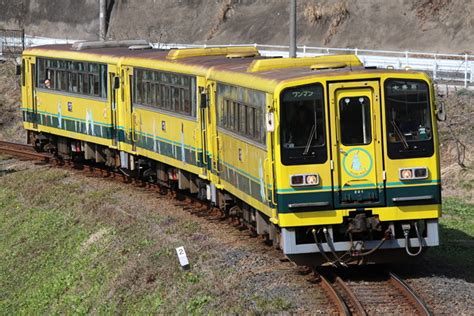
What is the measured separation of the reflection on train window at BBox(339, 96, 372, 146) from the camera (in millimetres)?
14922

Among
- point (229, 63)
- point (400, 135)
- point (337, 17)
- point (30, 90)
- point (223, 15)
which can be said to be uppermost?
point (223, 15)

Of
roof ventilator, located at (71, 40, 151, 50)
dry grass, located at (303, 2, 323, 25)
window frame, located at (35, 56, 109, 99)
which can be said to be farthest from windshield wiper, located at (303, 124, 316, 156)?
dry grass, located at (303, 2, 323, 25)

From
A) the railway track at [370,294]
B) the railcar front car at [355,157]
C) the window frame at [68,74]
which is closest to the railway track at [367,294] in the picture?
the railway track at [370,294]

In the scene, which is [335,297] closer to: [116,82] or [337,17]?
[116,82]

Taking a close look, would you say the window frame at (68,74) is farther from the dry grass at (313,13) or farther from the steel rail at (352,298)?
the dry grass at (313,13)

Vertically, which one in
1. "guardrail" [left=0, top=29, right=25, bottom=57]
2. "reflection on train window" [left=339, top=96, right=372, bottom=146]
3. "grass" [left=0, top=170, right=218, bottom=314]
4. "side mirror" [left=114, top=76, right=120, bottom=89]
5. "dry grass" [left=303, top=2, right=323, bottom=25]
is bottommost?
"grass" [left=0, top=170, right=218, bottom=314]

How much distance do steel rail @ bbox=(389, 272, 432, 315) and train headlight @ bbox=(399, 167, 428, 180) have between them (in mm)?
1308

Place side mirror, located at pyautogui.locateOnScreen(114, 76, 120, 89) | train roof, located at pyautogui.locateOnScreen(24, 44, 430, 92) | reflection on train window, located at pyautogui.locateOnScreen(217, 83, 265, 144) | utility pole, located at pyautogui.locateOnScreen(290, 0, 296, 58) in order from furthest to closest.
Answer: utility pole, located at pyautogui.locateOnScreen(290, 0, 296, 58), side mirror, located at pyautogui.locateOnScreen(114, 76, 120, 89), reflection on train window, located at pyautogui.locateOnScreen(217, 83, 265, 144), train roof, located at pyautogui.locateOnScreen(24, 44, 430, 92)

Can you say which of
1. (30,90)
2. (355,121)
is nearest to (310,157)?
(355,121)

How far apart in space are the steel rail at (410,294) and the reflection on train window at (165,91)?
7.57 metres

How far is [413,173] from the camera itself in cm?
1497

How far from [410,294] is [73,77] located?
17.0 m

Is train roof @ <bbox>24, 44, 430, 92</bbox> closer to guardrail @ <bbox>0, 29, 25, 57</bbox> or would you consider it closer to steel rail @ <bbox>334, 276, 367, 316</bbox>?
steel rail @ <bbox>334, 276, 367, 316</bbox>

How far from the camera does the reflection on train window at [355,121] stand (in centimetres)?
1492
